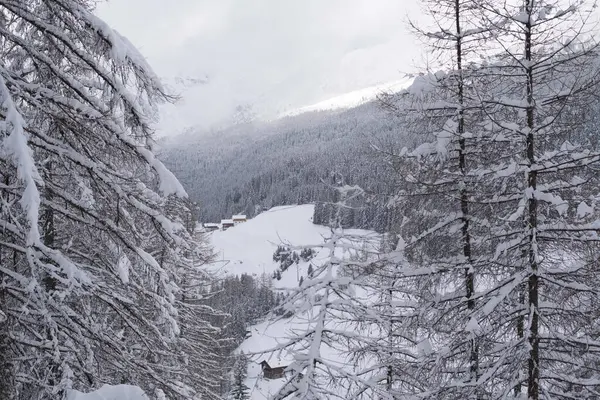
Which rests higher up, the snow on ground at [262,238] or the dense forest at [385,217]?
the dense forest at [385,217]

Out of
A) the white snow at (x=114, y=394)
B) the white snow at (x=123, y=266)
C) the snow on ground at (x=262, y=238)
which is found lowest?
the snow on ground at (x=262, y=238)

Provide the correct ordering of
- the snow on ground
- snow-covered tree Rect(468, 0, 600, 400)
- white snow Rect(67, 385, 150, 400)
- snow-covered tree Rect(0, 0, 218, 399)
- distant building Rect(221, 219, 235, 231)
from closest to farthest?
white snow Rect(67, 385, 150, 400)
snow-covered tree Rect(0, 0, 218, 399)
snow-covered tree Rect(468, 0, 600, 400)
the snow on ground
distant building Rect(221, 219, 235, 231)

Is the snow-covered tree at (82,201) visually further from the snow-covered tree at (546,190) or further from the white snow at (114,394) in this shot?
the snow-covered tree at (546,190)

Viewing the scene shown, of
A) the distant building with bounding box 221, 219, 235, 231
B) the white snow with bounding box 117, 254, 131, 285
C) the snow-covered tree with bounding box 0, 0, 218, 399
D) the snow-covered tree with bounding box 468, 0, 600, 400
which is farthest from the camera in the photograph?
the distant building with bounding box 221, 219, 235, 231

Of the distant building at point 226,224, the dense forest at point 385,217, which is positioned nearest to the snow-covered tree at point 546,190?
the dense forest at point 385,217

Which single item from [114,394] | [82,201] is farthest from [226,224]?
[114,394]

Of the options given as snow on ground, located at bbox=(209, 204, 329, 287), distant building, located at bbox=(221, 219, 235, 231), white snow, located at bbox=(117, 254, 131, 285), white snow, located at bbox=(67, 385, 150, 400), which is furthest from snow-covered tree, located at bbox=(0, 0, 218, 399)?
distant building, located at bbox=(221, 219, 235, 231)

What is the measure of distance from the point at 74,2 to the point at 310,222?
11554cm

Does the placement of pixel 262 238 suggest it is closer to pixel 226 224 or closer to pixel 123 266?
pixel 226 224

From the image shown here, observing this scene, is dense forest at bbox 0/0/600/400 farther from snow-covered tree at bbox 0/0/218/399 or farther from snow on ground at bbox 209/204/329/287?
snow on ground at bbox 209/204/329/287

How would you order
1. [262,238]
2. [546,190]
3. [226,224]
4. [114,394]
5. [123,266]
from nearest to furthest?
[114,394] < [123,266] < [546,190] < [262,238] < [226,224]

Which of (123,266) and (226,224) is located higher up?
(123,266)

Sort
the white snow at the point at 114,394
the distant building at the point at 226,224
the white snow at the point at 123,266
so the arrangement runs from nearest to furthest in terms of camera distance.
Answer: the white snow at the point at 114,394 → the white snow at the point at 123,266 → the distant building at the point at 226,224

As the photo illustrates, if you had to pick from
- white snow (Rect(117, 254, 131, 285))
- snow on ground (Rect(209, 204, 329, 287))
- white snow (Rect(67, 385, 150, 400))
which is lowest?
snow on ground (Rect(209, 204, 329, 287))
